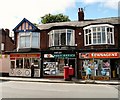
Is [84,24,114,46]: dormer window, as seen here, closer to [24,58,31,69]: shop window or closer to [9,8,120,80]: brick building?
[9,8,120,80]: brick building

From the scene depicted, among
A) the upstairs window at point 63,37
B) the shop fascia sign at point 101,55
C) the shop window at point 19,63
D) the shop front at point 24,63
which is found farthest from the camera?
the shop window at point 19,63

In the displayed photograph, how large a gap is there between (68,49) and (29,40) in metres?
5.58

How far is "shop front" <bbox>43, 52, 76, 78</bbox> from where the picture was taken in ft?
86.8

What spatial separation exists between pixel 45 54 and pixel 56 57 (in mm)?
1424

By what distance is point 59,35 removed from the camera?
90.1ft

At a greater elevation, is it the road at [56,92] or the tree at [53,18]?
the tree at [53,18]

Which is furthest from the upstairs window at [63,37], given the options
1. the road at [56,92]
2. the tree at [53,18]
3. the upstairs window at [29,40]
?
the tree at [53,18]

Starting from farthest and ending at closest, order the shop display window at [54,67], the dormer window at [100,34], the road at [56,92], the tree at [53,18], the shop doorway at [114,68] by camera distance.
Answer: the tree at [53,18] → the shop display window at [54,67] → the dormer window at [100,34] → the shop doorway at [114,68] → the road at [56,92]

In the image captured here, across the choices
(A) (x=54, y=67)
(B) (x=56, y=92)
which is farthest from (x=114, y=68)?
(B) (x=56, y=92)

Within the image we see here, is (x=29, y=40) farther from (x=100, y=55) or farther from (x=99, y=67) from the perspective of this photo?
(x=99, y=67)

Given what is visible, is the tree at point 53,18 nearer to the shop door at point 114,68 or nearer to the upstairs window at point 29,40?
the upstairs window at point 29,40

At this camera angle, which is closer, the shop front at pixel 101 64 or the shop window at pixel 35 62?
the shop front at pixel 101 64

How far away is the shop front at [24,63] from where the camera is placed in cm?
2745

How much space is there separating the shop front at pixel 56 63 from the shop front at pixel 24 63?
36.7 inches
